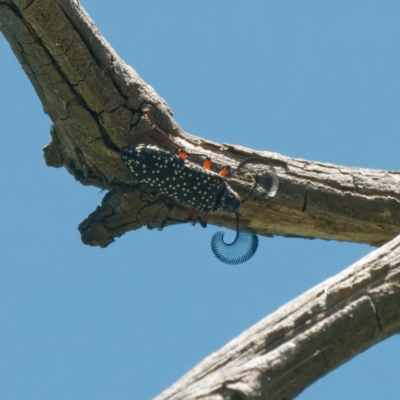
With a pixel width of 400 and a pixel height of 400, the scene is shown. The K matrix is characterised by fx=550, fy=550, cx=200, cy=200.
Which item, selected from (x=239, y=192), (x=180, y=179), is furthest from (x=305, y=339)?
(x=239, y=192)

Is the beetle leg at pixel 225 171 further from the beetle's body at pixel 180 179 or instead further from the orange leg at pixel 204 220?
the orange leg at pixel 204 220

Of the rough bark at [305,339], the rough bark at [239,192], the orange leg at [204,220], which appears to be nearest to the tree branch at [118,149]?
the rough bark at [239,192]

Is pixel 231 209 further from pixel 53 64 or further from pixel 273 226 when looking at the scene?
pixel 53 64

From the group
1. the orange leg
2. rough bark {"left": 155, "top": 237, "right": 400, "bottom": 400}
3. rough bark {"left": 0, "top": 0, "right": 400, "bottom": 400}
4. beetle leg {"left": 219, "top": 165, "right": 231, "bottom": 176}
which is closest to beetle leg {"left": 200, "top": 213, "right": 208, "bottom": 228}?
the orange leg

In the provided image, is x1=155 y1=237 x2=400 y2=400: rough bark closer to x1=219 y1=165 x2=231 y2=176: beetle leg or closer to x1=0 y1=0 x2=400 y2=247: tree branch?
x1=0 y1=0 x2=400 y2=247: tree branch

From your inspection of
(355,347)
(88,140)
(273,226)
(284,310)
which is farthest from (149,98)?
(355,347)
